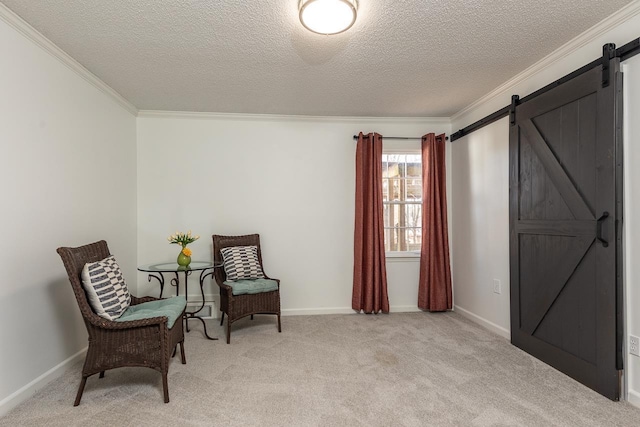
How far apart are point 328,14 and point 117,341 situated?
7.72ft

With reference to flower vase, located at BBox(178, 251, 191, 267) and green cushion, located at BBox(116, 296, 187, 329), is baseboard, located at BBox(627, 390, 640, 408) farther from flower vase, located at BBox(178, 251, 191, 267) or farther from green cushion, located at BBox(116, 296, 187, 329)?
flower vase, located at BBox(178, 251, 191, 267)

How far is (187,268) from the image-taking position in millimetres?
3166

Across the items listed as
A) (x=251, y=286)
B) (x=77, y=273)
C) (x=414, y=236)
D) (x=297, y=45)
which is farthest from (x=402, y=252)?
(x=77, y=273)

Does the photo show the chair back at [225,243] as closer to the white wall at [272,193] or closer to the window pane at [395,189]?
the white wall at [272,193]

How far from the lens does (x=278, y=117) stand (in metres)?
4.29

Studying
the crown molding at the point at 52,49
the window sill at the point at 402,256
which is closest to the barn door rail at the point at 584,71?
the window sill at the point at 402,256

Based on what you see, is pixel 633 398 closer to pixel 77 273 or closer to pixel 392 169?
pixel 392 169

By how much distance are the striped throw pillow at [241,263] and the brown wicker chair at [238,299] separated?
0.11 metres

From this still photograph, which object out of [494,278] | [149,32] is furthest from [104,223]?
[494,278]

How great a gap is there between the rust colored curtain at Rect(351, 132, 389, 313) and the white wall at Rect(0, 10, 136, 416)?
8.89ft

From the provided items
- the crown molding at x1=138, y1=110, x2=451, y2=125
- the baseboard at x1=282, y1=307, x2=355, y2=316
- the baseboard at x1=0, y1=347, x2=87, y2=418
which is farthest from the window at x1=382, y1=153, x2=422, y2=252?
the baseboard at x1=0, y1=347, x2=87, y2=418

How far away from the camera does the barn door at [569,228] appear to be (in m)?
2.21

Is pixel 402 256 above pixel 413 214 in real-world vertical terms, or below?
below

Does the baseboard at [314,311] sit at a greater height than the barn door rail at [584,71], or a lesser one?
lesser
